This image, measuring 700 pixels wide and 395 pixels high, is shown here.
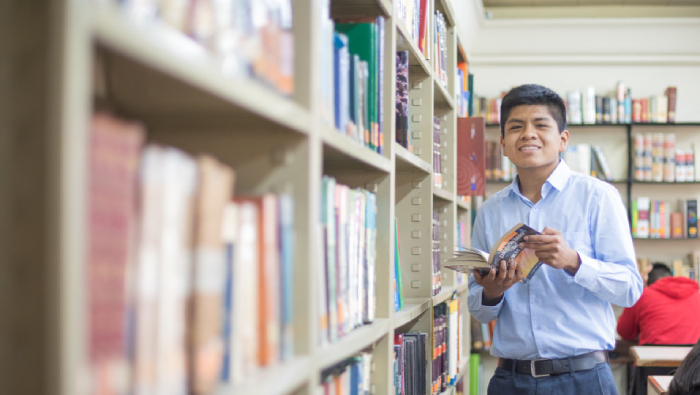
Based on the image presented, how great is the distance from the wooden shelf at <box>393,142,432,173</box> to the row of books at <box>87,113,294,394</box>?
921mm

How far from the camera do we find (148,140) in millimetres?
962

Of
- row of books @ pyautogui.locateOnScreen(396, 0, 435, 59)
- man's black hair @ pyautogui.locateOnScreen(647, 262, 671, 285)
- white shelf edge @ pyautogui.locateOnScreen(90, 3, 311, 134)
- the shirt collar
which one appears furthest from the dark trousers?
man's black hair @ pyautogui.locateOnScreen(647, 262, 671, 285)

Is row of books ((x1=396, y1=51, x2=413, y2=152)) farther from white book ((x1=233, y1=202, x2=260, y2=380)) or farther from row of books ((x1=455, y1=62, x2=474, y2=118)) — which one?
row of books ((x1=455, y1=62, x2=474, y2=118))

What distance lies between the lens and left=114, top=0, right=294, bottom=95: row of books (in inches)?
28.4

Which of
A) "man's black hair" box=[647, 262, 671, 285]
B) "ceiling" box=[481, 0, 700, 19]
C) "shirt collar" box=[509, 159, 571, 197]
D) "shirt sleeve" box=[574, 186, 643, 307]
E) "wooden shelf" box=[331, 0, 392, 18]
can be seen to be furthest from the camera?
"ceiling" box=[481, 0, 700, 19]

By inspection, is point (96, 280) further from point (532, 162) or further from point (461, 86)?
point (461, 86)

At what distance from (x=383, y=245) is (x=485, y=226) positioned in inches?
35.2

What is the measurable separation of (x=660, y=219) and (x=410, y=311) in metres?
4.23

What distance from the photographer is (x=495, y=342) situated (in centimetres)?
225

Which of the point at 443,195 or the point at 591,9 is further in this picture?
the point at 591,9

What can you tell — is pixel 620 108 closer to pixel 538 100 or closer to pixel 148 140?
pixel 538 100

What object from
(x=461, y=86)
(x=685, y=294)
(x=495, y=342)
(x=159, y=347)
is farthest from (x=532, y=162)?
(x=685, y=294)

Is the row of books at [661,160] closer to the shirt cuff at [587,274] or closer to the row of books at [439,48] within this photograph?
the row of books at [439,48]

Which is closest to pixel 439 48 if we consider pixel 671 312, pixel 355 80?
pixel 355 80
